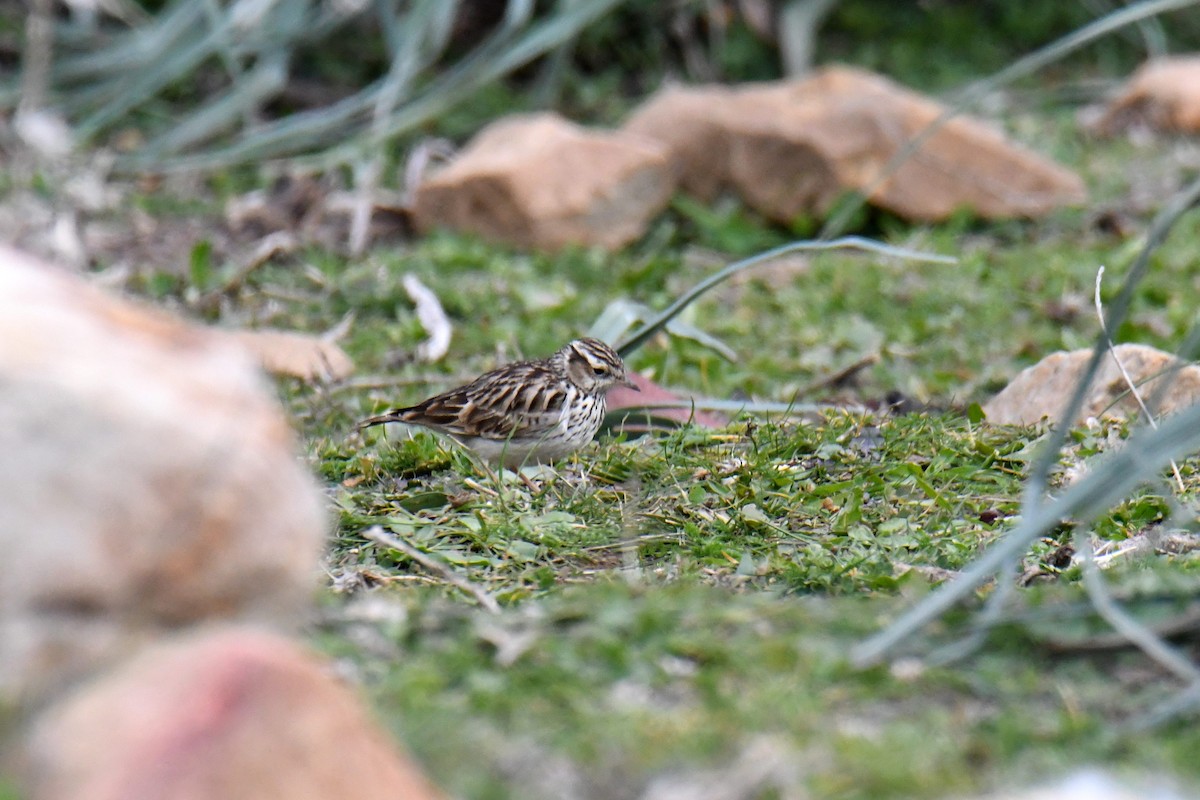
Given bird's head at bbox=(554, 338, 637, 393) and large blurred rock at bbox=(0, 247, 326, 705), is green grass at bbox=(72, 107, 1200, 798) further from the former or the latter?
large blurred rock at bbox=(0, 247, 326, 705)

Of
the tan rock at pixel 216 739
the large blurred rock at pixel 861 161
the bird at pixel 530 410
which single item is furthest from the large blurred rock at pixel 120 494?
the large blurred rock at pixel 861 161

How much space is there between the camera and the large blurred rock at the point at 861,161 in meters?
9.83

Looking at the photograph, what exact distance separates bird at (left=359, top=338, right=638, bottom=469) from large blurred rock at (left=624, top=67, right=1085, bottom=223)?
4.16 meters

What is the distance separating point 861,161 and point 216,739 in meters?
7.80

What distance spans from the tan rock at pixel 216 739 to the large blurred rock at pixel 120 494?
145 mm

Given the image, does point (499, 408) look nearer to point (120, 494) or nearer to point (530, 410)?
point (530, 410)

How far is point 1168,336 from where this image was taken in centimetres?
766

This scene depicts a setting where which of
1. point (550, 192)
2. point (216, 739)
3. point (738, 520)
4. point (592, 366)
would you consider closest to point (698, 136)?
point (550, 192)

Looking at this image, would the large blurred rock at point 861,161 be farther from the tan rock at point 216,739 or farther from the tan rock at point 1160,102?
the tan rock at point 216,739

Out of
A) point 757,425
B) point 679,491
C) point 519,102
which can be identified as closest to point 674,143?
point 519,102

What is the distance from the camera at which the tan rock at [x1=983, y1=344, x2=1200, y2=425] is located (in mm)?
5855

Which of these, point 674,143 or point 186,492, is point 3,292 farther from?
point 674,143

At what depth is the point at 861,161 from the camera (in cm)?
995

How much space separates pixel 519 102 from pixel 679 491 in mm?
7275
